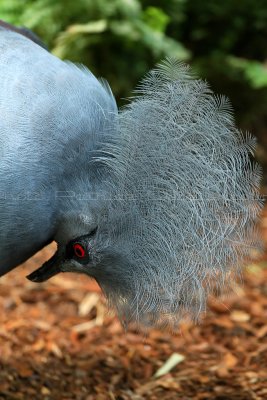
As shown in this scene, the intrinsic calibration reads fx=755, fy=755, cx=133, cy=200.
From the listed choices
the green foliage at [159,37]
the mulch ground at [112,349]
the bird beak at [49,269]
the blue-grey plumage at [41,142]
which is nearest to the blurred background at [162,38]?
the green foliage at [159,37]

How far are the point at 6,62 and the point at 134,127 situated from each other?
2.08ft

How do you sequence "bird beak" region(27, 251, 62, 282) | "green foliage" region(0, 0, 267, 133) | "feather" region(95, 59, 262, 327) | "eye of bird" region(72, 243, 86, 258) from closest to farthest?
"feather" region(95, 59, 262, 327), "eye of bird" region(72, 243, 86, 258), "bird beak" region(27, 251, 62, 282), "green foliage" region(0, 0, 267, 133)

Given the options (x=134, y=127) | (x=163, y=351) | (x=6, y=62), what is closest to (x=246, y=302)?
(x=163, y=351)

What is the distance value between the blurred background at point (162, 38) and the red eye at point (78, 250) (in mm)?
2651

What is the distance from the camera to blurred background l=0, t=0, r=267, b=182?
232 inches

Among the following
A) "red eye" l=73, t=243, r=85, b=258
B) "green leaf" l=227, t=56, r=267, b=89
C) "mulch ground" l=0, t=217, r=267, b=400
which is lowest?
"mulch ground" l=0, t=217, r=267, b=400

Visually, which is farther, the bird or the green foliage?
the green foliage

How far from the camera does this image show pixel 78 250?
3.33m

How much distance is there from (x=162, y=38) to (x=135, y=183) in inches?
121

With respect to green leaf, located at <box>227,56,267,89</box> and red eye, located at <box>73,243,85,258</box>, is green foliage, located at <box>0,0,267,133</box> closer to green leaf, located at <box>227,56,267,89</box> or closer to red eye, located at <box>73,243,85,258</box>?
green leaf, located at <box>227,56,267,89</box>

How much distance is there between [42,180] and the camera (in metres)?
3.22

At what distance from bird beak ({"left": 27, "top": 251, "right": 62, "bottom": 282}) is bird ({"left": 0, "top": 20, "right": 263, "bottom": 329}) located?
4.7 inches

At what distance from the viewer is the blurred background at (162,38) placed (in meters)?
5.89

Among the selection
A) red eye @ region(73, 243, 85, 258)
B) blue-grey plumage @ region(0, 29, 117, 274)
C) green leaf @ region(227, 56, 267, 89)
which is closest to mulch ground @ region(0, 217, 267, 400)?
red eye @ region(73, 243, 85, 258)
